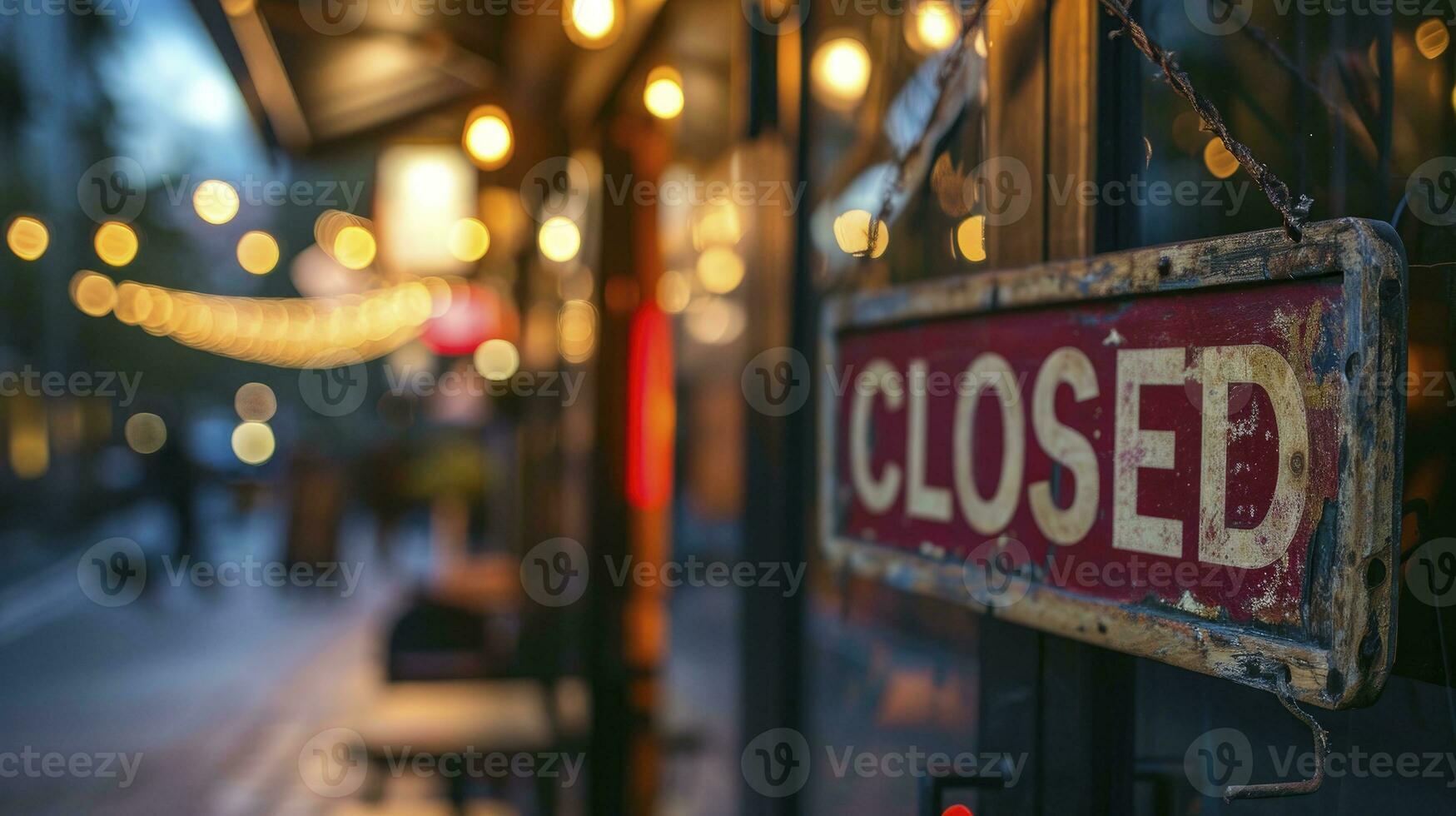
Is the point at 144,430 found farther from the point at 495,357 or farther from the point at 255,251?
the point at 495,357

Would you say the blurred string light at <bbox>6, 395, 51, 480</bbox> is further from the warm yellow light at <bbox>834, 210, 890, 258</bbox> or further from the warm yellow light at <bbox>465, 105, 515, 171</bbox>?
the warm yellow light at <bbox>834, 210, 890, 258</bbox>

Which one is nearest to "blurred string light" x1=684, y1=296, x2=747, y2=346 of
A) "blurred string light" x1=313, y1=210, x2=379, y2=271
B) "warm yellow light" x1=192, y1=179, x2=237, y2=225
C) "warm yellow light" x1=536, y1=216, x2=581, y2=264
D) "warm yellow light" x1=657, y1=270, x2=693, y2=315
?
"warm yellow light" x1=657, y1=270, x2=693, y2=315

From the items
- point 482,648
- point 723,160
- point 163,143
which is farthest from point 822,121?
point 163,143

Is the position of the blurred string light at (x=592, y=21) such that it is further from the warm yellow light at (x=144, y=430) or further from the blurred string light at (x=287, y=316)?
the warm yellow light at (x=144, y=430)

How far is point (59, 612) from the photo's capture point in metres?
9.04

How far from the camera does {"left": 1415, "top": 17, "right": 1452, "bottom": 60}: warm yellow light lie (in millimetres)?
1043

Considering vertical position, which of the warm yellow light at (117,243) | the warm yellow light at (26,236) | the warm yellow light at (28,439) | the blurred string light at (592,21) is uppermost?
the warm yellow light at (26,236)

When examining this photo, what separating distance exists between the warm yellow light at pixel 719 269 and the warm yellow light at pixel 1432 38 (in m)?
4.00

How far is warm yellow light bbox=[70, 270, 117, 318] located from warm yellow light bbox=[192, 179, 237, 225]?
635cm

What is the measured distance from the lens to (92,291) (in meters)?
14.0

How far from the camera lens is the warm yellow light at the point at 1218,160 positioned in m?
1.26

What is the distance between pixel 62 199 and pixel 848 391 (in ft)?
54.2

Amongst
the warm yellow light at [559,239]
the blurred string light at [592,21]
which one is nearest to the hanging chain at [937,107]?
the blurred string light at [592,21]

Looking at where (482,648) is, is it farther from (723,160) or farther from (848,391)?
(848,391)
